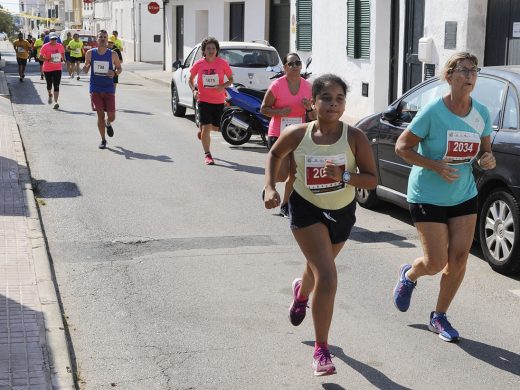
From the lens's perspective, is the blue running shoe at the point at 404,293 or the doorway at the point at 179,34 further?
the doorway at the point at 179,34

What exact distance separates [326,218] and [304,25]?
18.7m

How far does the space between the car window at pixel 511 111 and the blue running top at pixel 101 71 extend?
8.07 m

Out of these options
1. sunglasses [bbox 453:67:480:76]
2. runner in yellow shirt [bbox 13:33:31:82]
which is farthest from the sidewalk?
runner in yellow shirt [bbox 13:33:31:82]

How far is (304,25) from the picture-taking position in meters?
23.2

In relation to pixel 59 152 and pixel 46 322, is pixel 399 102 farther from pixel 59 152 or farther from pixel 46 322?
pixel 59 152

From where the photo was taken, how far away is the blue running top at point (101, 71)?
555 inches

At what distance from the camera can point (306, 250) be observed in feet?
16.8

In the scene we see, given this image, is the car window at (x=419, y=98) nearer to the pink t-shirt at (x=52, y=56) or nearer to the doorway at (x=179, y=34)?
the pink t-shirt at (x=52, y=56)

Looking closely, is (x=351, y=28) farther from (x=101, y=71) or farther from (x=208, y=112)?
(x=208, y=112)

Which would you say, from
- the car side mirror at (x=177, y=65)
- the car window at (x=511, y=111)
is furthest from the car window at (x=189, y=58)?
the car window at (x=511, y=111)

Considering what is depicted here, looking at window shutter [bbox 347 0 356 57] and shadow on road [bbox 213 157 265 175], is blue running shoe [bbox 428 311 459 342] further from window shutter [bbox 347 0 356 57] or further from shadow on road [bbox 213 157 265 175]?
window shutter [bbox 347 0 356 57]

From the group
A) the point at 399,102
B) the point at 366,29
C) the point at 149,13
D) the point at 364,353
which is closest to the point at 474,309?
the point at 364,353

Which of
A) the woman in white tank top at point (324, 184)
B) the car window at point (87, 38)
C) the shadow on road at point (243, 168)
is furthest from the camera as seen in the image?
the car window at point (87, 38)

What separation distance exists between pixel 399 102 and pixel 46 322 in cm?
441
